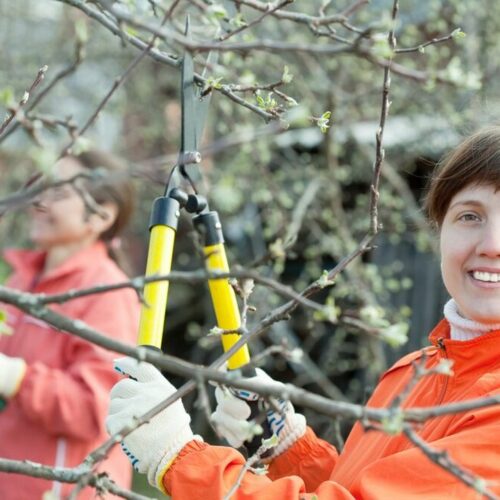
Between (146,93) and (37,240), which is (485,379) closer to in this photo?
(37,240)

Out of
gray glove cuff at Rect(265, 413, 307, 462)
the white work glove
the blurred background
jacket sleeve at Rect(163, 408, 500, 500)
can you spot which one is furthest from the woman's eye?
the blurred background

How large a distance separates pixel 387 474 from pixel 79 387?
159cm

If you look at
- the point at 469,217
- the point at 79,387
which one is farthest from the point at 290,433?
the point at 79,387

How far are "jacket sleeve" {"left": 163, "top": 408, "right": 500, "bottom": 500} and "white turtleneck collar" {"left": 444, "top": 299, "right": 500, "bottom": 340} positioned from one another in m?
0.24

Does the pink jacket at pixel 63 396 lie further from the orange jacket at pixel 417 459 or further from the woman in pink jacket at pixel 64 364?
the orange jacket at pixel 417 459

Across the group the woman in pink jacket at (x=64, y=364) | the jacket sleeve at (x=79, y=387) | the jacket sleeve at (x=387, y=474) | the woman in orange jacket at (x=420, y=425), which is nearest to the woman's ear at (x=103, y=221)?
the woman in pink jacket at (x=64, y=364)

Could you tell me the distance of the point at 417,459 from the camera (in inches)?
61.6

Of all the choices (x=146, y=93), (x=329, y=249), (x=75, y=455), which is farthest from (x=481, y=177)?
(x=146, y=93)

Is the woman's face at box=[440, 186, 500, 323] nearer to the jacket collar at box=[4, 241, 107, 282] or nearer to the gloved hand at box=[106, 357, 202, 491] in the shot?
the gloved hand at box=[106, 357, 202, 491]

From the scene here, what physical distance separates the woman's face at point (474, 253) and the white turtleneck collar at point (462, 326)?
1 centimetres

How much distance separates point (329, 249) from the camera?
5.07m

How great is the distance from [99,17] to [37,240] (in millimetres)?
1768

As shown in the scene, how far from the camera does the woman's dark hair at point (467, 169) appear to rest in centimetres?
189

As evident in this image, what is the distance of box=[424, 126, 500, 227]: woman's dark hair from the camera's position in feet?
6.21
